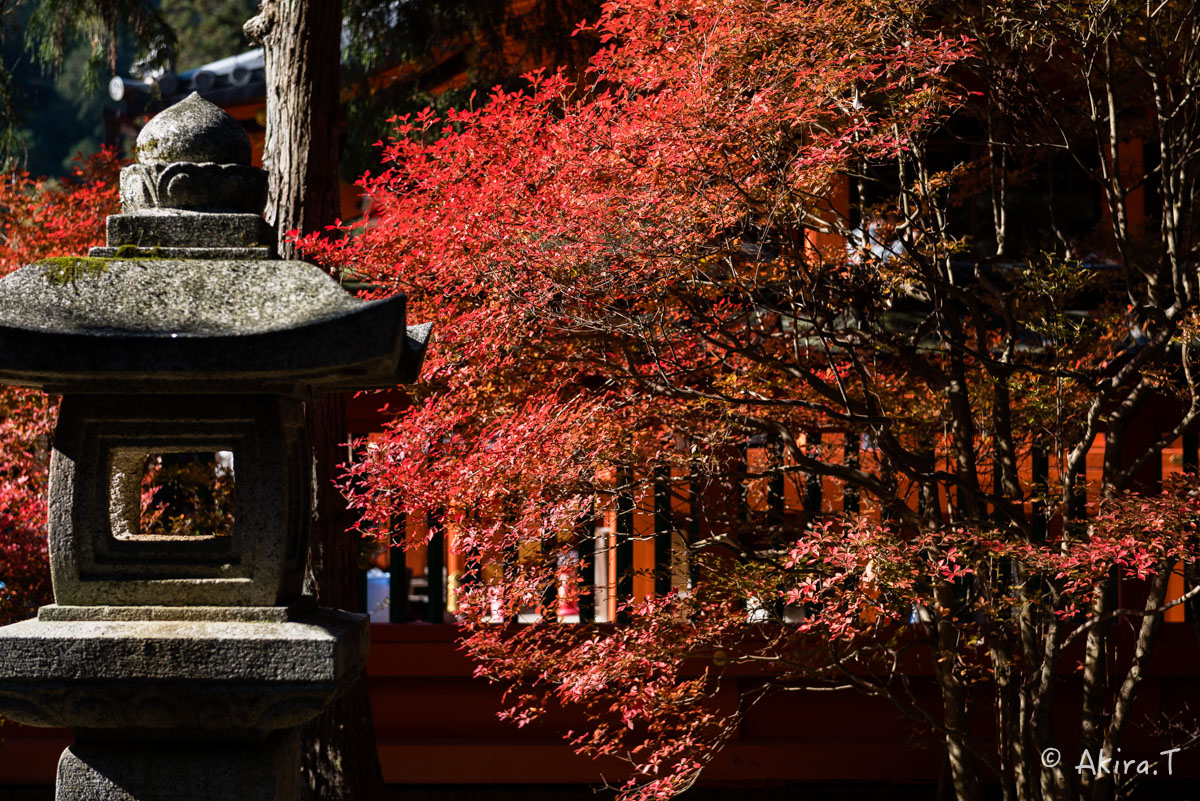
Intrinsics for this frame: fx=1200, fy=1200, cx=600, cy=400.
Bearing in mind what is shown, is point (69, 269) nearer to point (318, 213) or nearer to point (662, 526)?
point (318, 213)

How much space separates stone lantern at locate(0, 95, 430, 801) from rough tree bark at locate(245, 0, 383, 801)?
2610 mm

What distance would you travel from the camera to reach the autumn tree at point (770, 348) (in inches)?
187

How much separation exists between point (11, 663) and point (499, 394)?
97.8 inches

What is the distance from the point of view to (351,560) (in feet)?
21.9

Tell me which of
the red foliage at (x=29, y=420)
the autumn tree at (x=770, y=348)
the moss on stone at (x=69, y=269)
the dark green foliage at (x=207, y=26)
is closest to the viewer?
the moss on stone at (x=69, y=269)

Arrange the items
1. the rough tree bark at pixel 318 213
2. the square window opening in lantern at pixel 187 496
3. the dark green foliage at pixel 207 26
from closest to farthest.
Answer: the rough tree bark at pixel 318 213 < the square window opening in lantern at pixel 187 496 < the dark green foliage at pixel 207 26

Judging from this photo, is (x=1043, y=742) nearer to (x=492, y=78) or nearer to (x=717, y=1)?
(x=717, y=1)

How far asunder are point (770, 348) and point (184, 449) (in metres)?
3.28

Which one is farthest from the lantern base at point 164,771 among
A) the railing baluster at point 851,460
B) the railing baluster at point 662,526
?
the railing baluster at point 851,460

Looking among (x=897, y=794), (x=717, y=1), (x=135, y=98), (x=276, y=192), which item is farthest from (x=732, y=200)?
(x=135, y=98)

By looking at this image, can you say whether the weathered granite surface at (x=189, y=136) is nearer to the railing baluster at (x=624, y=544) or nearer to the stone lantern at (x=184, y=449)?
the stone lantern at (x=184, y=449)

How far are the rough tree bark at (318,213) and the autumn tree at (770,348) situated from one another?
911 millimetres

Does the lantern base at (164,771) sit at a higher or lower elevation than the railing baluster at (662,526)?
lower

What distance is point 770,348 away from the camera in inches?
244
